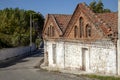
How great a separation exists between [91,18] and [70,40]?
15.2 ft

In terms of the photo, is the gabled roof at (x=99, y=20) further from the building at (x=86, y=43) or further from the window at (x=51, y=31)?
the window at (x=51, y=31)

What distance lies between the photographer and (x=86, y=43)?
2672cm

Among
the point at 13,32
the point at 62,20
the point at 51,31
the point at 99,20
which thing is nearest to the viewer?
the point at 99,20

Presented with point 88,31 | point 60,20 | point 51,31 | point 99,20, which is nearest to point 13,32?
point 51,31

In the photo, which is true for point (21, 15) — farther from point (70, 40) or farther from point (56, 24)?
point (70, 40)

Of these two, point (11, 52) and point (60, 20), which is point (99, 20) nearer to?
point (60, 20)

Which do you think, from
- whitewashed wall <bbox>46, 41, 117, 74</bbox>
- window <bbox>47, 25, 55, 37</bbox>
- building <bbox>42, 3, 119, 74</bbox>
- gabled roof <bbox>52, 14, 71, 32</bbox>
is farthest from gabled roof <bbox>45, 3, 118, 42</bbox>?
window <bbox>47, 25, 55, 37</bbox>

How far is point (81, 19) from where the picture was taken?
27938 mm

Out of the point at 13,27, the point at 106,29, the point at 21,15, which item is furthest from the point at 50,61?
the point at 21,15

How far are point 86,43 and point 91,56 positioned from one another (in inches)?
57.6

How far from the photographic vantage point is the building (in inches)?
926

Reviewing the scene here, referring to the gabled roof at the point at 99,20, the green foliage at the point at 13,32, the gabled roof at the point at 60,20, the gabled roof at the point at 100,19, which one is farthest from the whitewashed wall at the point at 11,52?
the gabled roof at the point at 100,19

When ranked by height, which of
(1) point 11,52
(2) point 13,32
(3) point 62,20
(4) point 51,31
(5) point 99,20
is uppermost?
(3) point 62,20

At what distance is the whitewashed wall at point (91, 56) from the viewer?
76.6 feet
